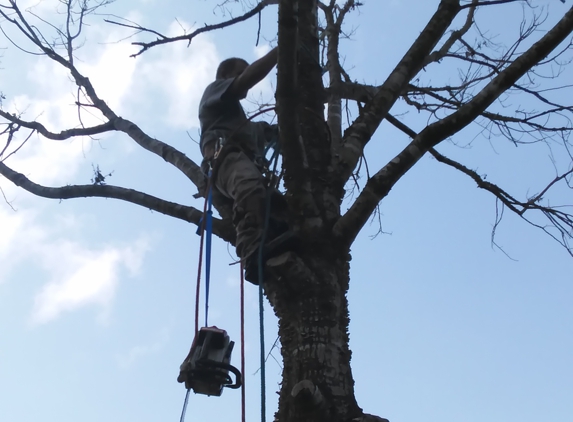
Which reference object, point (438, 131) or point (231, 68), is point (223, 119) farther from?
point (438, 131)

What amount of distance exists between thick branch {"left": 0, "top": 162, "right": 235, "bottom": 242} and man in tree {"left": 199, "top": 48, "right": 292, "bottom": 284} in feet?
0.66

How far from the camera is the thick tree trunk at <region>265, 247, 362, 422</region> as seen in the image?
2146 mm

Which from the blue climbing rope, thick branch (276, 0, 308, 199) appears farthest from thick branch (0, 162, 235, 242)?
thick branch (276, 0, 308, 199)

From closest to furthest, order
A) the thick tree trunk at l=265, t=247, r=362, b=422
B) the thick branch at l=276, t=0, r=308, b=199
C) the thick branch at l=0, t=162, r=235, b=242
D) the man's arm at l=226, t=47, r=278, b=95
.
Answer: the thick tree trunk at l=265, t=247, r=362, b=422
the thick branch at l=276, t=0, r=308, b=199
the man's arm at l=226, t=47, r=278, b=95
the thick branch at l=0, t=162, r=235, b=242

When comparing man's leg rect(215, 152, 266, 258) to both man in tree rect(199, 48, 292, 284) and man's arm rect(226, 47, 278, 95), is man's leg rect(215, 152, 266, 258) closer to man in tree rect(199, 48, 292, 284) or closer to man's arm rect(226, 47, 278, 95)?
man in tree rect(199, 48, 292, 284)

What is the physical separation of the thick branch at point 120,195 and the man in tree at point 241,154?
0.20m

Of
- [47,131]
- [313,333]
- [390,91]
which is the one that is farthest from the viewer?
[47,131]

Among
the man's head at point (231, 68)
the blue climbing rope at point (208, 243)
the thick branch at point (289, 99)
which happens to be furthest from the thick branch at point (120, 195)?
the man's head at point (231, 68)

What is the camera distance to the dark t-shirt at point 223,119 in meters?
3.27

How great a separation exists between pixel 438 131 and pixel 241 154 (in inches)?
35.8

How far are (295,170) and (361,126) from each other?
50cm

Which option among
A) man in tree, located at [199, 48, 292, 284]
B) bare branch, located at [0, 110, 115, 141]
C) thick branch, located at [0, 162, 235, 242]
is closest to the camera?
man in tree, located at [199, 48, 292, 284]

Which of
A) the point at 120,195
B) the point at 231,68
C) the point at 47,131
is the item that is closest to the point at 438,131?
the point at 231,68

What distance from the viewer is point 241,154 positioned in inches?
122
